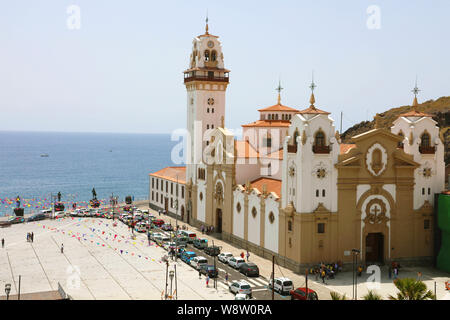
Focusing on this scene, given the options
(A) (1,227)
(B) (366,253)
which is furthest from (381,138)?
(A) (1,227)

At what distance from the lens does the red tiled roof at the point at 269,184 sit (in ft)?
191

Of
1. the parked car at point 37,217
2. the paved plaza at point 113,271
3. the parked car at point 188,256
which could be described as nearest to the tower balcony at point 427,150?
the paved plaza at point 113,271

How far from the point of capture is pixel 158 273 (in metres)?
50.6

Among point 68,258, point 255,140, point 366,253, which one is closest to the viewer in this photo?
point 366,253

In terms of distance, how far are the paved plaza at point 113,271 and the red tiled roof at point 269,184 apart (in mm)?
7255

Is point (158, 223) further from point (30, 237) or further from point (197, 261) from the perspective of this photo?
point (197, 261)

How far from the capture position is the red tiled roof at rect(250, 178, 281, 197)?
58069 millimetres

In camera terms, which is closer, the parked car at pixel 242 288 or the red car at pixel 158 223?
the parked car at pixel 242 288

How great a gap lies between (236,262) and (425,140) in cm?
2315

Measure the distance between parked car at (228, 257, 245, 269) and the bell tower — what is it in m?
24.2

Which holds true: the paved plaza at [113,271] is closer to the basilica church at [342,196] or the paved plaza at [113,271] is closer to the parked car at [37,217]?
the basilica church at [342,196]
